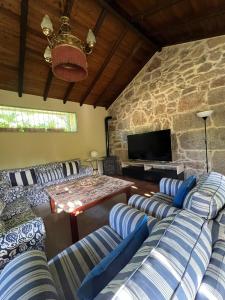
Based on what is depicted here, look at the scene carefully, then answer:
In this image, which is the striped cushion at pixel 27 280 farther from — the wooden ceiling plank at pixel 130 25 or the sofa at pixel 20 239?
the wooden ceiling plank at pixel 130 25

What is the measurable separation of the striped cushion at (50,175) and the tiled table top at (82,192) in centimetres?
112

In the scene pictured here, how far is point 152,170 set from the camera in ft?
15.5

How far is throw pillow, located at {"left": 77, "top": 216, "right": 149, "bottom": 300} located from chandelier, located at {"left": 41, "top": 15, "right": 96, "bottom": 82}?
1.57 m

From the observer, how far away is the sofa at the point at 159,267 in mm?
554

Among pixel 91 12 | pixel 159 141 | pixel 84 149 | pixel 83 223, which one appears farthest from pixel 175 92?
pixel 83 223

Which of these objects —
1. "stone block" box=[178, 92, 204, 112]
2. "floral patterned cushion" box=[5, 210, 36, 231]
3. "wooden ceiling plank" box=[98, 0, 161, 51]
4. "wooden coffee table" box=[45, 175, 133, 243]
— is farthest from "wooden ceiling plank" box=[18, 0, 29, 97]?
"stone block" box=[178, 92, 204, 112]

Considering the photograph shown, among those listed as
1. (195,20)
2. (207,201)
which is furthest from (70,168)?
(195,20)

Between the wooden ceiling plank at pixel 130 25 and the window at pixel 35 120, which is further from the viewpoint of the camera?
the window at pixel 35 120

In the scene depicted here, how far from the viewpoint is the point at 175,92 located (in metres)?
4.47

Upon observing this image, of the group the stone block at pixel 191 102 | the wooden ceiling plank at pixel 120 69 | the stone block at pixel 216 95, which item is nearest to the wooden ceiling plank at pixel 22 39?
the wooden ceiling plank at pixel 120 69

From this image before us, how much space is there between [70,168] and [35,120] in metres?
1.72

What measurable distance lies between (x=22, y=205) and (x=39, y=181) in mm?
1310

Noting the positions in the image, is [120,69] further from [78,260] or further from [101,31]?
[78,260]

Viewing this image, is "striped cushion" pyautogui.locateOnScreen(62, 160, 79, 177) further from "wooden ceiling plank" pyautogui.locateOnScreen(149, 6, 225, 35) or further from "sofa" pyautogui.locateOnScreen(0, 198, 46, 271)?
"wooden ceiling plank" pyautogui.locateOnScreen(149, 6, 225, 35)
